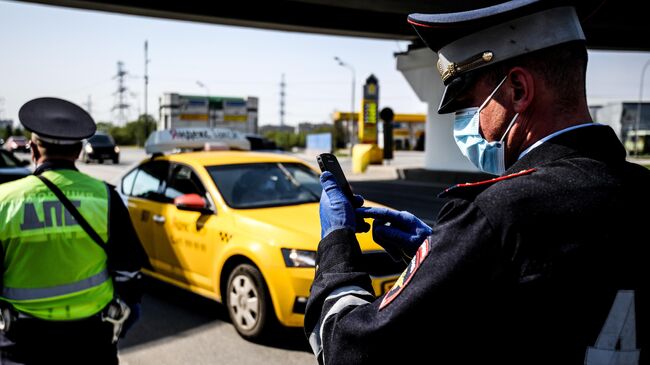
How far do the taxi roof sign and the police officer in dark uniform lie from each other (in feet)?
18.6

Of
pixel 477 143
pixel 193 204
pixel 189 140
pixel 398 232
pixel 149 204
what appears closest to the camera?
pixel 477 143

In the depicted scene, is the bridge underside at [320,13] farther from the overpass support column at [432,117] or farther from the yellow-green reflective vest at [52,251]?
the yellow-green reflective vest at [52,251]

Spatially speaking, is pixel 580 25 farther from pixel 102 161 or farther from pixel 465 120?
pixel 102 161

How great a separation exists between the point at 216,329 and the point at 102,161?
3083 centimetres

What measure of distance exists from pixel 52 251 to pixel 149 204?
147 inches

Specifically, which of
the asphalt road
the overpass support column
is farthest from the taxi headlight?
the overpass support column

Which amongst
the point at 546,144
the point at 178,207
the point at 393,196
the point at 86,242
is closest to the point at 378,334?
the point at 546,144

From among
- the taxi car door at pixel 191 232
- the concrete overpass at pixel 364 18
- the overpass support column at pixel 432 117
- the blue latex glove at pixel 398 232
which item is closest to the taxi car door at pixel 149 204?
the taxi car door at pixel 191 232

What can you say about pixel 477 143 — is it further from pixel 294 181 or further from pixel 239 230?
pixel 294 181

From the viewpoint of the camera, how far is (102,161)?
109 ft

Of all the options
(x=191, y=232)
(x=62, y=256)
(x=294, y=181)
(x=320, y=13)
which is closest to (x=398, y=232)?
(x=62, y=256)

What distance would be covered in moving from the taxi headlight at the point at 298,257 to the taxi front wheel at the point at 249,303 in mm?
315

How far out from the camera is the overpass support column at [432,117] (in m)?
20.2

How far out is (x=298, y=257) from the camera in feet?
14.3
